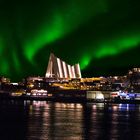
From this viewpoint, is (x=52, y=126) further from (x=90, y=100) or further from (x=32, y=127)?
(x=90, y=100)

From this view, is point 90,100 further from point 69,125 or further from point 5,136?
point 5,136

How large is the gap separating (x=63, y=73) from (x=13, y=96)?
11.2m

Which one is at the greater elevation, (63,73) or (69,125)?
(63,73)

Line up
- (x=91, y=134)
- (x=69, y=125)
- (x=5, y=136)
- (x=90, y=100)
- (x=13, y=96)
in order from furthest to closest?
Answer: (x=13, y=96) < (x=90, y=100) < (x=69, y=125) < (x=91, y=134) < (x=5, y=136)

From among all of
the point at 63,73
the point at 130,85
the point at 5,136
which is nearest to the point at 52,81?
the point at 63,73

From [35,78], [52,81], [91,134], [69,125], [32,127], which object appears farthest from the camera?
[35,78]

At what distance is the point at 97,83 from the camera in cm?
7656

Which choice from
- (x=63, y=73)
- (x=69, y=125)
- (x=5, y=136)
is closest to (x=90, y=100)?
(x=63, y=73)

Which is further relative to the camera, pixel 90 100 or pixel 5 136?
pixel 90 100

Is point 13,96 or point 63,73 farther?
point 63,73

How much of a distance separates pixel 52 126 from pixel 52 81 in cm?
5649

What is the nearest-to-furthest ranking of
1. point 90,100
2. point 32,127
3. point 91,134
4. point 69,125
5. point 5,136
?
point 5,136
point 91,134
point 32,127
point 69,125
point 90,100

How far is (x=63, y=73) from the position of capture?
82875mm

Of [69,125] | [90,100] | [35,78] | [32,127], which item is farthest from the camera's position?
[35,78]
